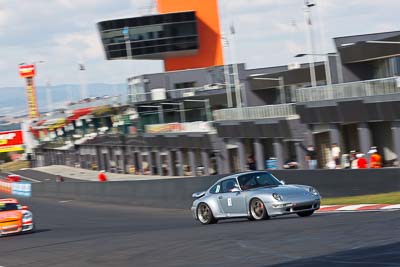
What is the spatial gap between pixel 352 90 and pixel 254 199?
75.0 feet

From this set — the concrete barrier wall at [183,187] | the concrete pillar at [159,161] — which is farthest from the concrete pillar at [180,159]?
the concrete barrier wall at [183,187]

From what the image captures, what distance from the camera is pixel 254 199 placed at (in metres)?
19.6

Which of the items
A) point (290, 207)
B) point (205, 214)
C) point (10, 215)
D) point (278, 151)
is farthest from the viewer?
point (278, 151)

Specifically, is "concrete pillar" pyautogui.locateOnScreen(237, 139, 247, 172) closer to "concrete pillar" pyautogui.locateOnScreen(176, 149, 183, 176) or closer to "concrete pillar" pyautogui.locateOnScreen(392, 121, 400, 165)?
"concrete pillar" pyautogui.locateOnScreen(176, 149, 183, 176)

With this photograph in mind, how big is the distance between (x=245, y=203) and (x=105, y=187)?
24144mm

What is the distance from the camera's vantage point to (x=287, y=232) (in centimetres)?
1569

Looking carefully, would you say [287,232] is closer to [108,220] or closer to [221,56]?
[108,220]

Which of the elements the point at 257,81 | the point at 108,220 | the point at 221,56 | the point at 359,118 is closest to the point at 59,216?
the point at 108,220

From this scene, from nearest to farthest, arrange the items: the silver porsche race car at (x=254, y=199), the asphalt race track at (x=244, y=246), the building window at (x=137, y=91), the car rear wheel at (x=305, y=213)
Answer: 1. the asphalt race track at (x=244, y=246)
2. the silver porsche race car at (x=254, y=199)
3. the car rear wheel at (x=305, y=213)
4. the building window at (x=137, y=91)

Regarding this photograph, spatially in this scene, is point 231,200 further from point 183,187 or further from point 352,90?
point 352,90

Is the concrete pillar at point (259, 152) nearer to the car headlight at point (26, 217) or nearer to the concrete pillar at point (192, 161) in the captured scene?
the concrete pillar at point (192, 161)

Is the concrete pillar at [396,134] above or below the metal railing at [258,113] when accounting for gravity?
below

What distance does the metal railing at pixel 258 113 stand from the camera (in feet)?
163

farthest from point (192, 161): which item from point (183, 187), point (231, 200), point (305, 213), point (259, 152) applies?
point (305, 213)
